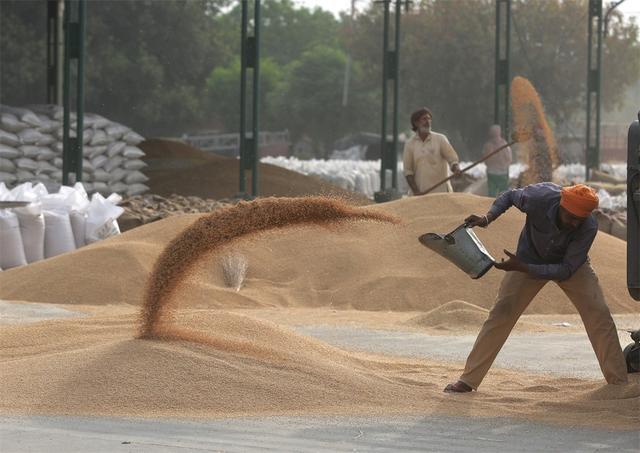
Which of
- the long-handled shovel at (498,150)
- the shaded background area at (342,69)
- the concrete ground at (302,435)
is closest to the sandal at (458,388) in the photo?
the concrete ground at (302,435)

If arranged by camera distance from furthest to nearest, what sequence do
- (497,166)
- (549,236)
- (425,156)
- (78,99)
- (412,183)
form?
1. (497,166)
2. (78,99)
3. (412,183)
4. (425,156)
5. (549,236)

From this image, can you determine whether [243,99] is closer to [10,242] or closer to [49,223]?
[49,223]

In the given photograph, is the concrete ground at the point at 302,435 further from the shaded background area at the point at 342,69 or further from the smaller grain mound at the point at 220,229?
the shaded background area at the point at 342,69

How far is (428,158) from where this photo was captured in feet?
49.1

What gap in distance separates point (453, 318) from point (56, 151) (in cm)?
1213

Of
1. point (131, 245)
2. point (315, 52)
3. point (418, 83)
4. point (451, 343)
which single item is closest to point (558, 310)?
point (451, 343)

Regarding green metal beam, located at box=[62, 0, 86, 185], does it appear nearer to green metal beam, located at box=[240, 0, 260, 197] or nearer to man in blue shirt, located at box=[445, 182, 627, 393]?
green metal beam, located at box=[240, 0, 260, 197]

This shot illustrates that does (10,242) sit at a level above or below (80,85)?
below

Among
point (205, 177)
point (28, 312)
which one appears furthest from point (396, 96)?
point (28, 312)

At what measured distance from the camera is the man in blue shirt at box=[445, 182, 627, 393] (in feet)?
24.7

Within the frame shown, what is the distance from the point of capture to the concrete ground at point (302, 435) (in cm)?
626

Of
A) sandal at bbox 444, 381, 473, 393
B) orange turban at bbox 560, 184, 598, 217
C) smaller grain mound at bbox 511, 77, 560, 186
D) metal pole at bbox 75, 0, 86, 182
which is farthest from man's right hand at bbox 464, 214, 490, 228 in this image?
smaller grain mound at bbox 511, 77, 560, 186

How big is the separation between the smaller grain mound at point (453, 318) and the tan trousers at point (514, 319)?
3754 millimetres

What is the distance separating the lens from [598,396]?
7875 millimetres
